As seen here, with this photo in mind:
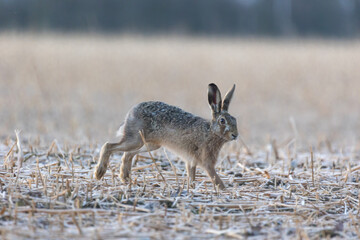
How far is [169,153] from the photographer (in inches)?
266

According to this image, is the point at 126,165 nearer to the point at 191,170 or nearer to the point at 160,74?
the point at 191,170

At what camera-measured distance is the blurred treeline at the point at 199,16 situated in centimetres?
1811

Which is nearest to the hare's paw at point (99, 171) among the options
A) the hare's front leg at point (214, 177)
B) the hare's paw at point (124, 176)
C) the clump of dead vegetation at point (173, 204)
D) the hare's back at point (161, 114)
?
the clump of dead vegetation at point (173, 204)

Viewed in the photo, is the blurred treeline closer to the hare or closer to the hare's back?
the hare's back

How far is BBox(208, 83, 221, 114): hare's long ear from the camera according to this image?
4.92 metres

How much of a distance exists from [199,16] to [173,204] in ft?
73.0

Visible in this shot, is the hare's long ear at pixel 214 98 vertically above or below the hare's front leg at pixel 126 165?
above

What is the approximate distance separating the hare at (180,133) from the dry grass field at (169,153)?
0.68 ft

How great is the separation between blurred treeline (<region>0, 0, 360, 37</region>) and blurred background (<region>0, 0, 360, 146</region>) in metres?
0.11

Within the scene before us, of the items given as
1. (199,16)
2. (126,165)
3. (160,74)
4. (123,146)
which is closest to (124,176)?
(126,165)

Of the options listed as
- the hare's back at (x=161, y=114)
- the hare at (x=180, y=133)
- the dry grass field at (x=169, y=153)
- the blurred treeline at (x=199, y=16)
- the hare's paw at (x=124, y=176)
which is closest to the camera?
the dry grass field at (x=169, y=153)

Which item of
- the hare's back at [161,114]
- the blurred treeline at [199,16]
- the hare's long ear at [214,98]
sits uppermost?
the blurred treeline at [199,16]

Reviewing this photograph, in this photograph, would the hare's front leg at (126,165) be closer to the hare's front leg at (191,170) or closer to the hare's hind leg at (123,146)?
the hare's hind leg at (123,146)

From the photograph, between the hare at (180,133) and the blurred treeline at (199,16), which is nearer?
the hare at (180,133)
